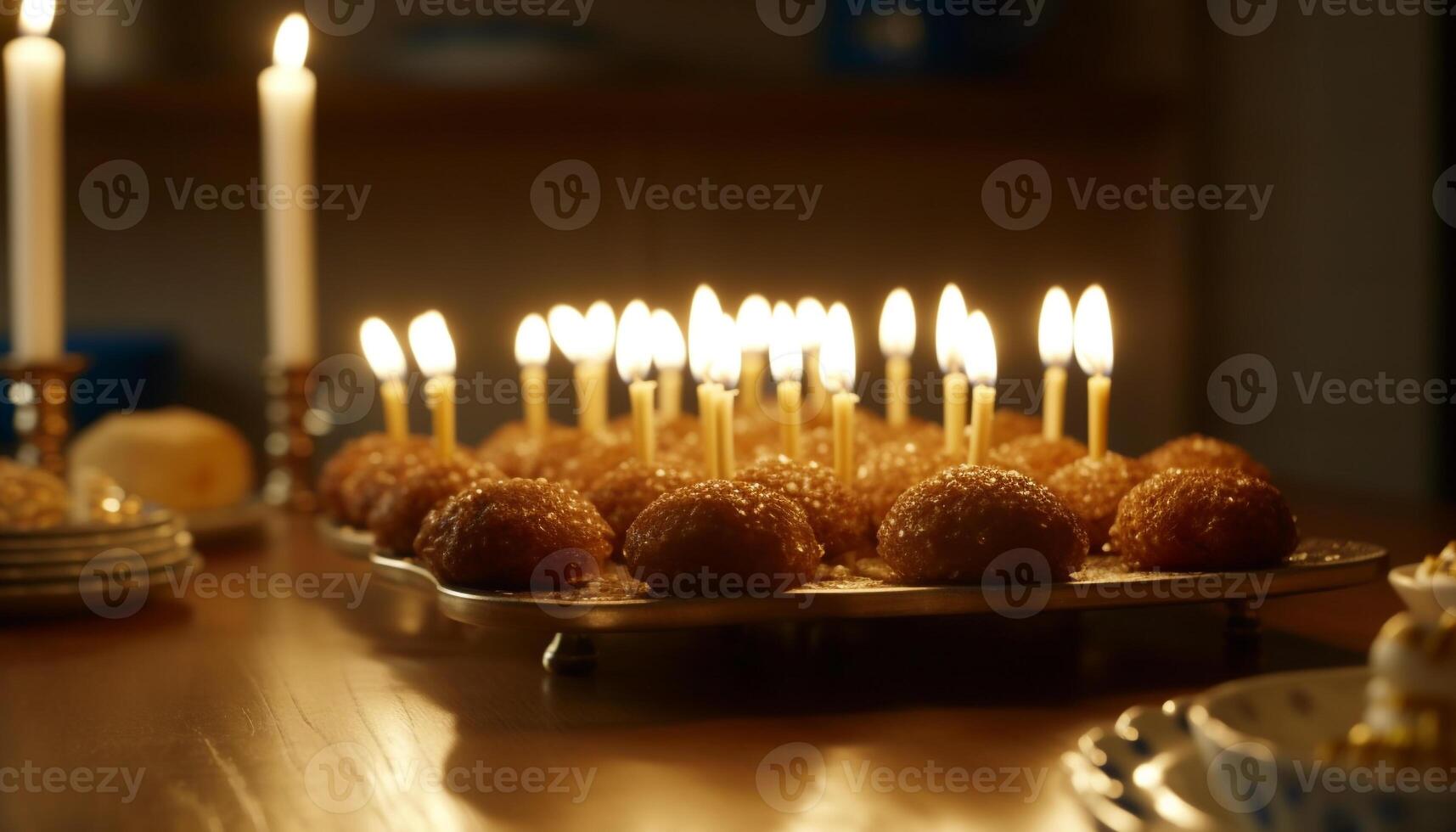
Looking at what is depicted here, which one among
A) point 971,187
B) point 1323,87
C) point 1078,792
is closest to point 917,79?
point 971,187

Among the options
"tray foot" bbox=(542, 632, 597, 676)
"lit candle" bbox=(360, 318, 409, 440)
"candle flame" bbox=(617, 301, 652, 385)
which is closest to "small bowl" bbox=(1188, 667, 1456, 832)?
"tray foot" bbox=(542, 632, 597, 676)

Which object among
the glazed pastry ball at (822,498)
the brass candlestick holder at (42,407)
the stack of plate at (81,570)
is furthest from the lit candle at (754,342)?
the brass candlestick holder at (42,407)

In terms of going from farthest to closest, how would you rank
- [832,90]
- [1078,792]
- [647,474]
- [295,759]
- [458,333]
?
[458,333], [832,90], [647,474], [295,759], [1078,792]

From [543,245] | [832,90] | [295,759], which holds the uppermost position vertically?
[832,90]

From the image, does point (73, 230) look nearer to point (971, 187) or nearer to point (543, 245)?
point (543, 245)

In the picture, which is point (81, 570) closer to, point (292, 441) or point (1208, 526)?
point (292, 441)

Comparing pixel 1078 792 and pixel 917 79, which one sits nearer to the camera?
pixel 1078 792

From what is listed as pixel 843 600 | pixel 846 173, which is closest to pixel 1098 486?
pixel 843 600
